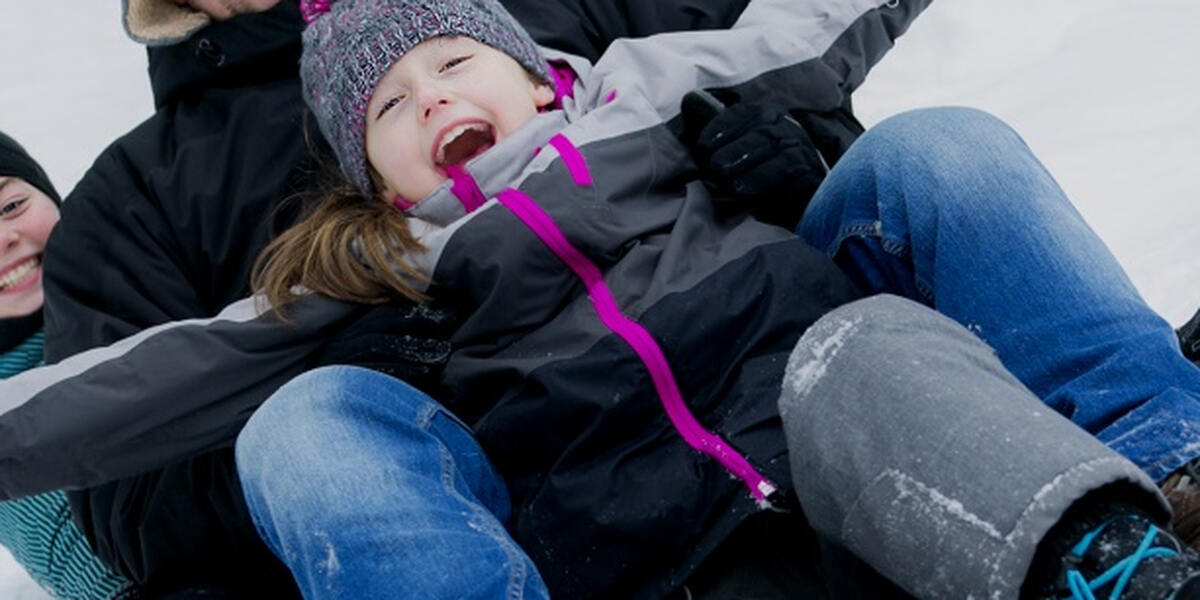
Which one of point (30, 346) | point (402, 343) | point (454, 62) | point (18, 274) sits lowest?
point (30, 346)

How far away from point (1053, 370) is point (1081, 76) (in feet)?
5.54

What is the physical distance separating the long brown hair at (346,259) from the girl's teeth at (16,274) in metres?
0.48

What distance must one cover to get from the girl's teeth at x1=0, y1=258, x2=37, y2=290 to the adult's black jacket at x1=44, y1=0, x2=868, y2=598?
17cm

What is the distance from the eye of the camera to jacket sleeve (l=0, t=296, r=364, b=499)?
1.42 m

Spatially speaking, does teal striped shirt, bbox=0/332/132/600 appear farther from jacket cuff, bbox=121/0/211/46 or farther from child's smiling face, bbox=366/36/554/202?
child's smiling face, bbox=366/36/554/202

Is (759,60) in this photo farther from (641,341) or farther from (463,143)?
(641,341)

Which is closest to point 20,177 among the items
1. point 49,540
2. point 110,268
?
point 110,268

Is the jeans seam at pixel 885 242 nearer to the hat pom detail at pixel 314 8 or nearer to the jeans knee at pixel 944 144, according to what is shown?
the jeans knee at pixel 944 144

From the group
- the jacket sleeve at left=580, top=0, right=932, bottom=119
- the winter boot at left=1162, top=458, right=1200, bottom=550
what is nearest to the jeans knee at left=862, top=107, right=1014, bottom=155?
the jacket sleeve at left=580, top=0, right=932, bottom=119

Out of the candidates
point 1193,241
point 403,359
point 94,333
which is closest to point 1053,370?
point 403,359

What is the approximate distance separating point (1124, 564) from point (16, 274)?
5.29 feet

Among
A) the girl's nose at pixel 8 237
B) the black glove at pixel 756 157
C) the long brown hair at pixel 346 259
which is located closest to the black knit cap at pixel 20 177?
the girl's nose at pixel 8 237

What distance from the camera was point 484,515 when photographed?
129 cm

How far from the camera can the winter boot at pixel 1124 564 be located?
90 centimetres
